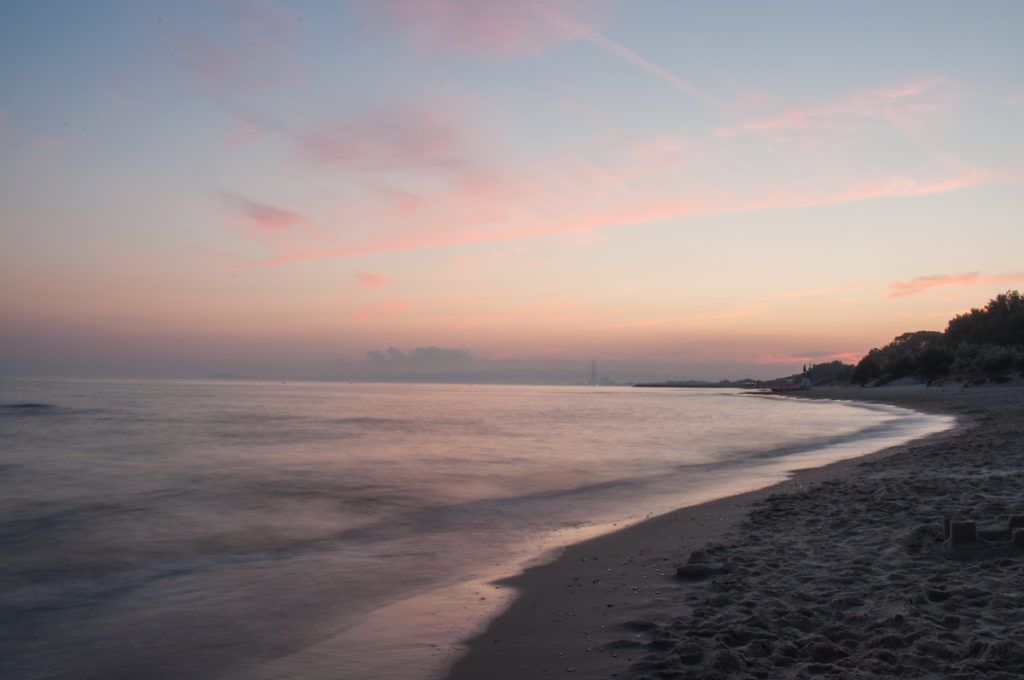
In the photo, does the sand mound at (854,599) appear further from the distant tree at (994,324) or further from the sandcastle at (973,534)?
the distant tree at (994,324)

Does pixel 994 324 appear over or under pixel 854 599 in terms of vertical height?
over

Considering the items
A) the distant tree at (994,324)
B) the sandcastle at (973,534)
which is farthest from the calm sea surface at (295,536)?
the distant tree at (994,324)

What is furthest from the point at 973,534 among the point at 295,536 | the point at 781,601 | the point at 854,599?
the point at 295,536

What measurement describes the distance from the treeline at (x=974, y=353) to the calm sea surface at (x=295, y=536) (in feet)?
165

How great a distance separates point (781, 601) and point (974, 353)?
8757cm

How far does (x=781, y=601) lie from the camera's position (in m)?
5.45

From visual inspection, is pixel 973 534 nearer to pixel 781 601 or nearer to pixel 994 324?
pixel 781 601

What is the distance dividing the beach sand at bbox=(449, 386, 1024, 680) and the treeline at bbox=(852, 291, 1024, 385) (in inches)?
2598

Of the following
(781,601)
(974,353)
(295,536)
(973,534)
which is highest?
(974,353)

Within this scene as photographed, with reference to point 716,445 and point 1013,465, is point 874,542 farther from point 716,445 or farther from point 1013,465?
point 716,445

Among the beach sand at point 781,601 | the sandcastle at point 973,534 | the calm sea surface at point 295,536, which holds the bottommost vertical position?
the calm sea surface at point 295,536

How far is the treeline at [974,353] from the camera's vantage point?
6438 cm

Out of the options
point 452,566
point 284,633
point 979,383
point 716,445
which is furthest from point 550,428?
point 979,383

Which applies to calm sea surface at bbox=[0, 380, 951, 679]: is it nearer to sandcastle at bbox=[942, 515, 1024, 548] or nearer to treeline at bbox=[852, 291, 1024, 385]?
A: sandcastle at bbox=[942, 515, 1024, 548]
